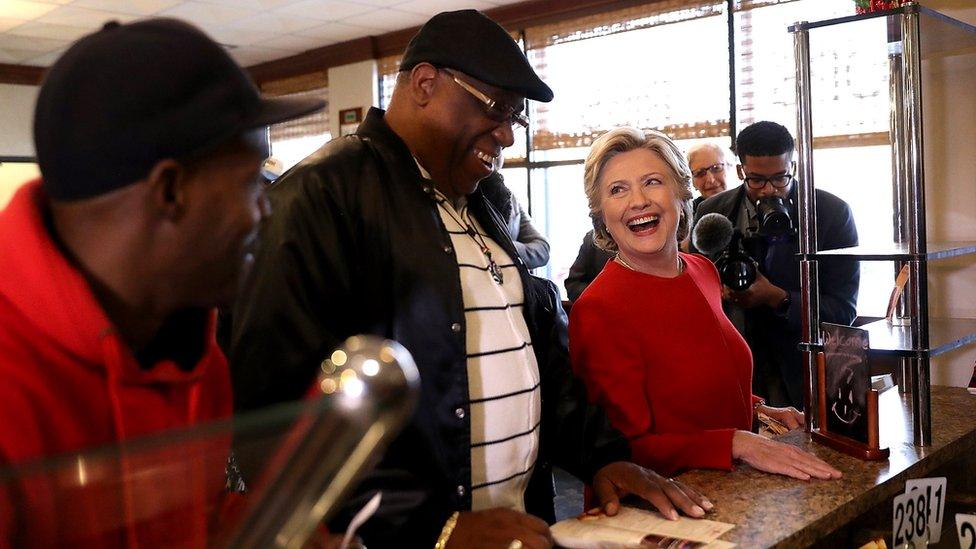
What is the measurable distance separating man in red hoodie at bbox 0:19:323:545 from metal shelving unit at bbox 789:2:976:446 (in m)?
1.60

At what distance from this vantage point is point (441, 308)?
1.58 metres

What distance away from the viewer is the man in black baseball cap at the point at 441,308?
4.79 feet

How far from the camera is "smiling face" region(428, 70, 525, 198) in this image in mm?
1716

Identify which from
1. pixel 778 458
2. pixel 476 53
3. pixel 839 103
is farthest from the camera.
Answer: pixel 839 103

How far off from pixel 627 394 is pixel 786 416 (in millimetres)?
594

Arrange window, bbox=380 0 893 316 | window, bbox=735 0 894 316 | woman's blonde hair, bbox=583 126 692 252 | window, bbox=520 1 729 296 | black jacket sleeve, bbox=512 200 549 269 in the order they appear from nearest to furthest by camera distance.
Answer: woman's blonde hair, bbox=583 126 692 252 → black jacket sleeve, bbox=512 200 549 269 → window, bbox=735 0 894 316 → window, bbox=380 0 893 316 → window, bbox=520 1 729 296

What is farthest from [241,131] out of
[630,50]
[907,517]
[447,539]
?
[630,50]

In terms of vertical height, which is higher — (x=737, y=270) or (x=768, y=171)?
(x=768, y=171)

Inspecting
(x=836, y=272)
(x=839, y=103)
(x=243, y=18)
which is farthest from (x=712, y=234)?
(x=243, y=18)

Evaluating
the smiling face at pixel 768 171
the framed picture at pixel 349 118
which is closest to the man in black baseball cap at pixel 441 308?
the smiling face at pixel 768 171

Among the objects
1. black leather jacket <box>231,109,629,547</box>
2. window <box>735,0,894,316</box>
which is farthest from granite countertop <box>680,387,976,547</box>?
window <box>735,0,894,316</box>

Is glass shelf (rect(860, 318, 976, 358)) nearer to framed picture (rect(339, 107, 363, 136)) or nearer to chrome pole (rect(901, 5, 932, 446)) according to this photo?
chrome pole (rect(901, 5, 932, 446))

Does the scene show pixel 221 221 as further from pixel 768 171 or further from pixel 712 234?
pixel 768 171

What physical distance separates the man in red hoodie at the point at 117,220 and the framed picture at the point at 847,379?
148cm
